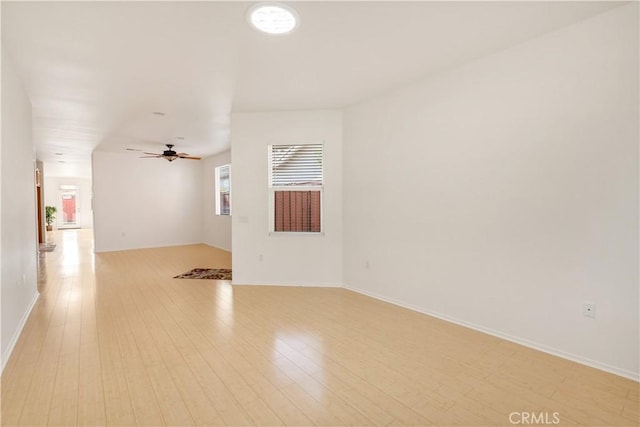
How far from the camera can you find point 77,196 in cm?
1548

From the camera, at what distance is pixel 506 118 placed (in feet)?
9.41

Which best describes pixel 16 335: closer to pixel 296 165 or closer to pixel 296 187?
pixel 296 187

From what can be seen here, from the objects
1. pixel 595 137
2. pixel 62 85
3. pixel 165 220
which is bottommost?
pixel 165 220

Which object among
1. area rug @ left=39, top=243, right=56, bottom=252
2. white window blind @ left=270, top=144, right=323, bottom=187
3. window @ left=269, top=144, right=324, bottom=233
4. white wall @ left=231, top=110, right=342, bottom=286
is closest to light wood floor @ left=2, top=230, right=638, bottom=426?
white wall @ left=231, top=110, right=342, bottom=286

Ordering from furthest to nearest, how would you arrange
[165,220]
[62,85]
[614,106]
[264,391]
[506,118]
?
[165,220], [62,85], [506,118], [614,106], [264,391]

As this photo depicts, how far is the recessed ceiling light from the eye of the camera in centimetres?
218

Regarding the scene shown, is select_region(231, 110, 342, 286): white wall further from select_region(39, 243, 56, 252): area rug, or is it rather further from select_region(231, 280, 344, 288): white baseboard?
select_region(39, 243, 56, 252): area rug

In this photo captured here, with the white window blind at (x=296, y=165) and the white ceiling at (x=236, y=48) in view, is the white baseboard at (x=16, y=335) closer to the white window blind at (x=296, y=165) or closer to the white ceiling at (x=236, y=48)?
the white ceiling at (x=236, y=48)

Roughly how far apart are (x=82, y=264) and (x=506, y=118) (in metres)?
7.75

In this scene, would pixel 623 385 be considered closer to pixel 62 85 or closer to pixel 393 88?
pixel 393 88


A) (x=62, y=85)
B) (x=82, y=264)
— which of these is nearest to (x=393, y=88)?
(x=62, y=85)

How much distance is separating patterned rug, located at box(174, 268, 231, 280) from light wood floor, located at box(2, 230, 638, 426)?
4.70 ft

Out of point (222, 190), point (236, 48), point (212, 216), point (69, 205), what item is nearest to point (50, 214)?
point (69, 205)

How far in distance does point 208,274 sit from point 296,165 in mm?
2532
